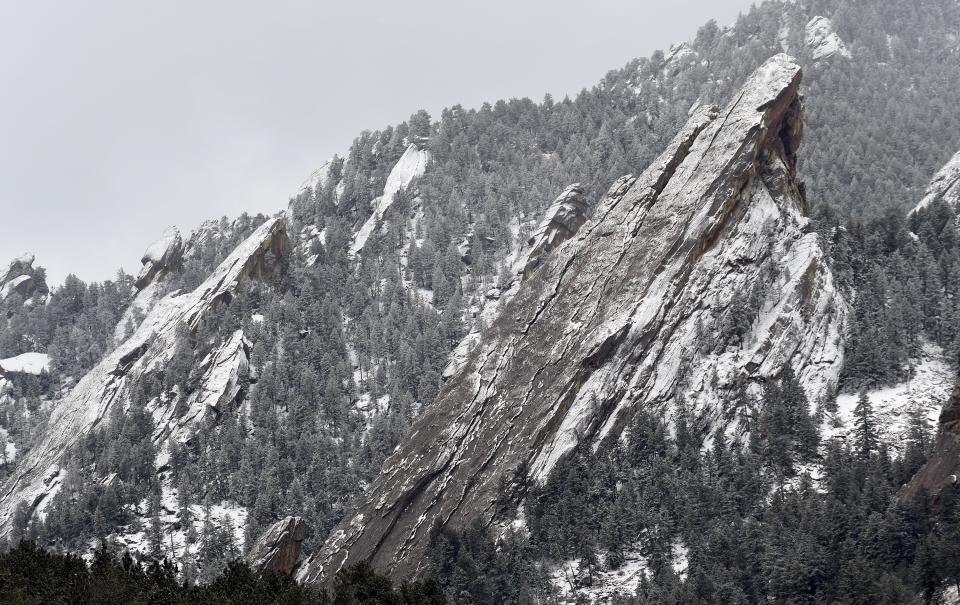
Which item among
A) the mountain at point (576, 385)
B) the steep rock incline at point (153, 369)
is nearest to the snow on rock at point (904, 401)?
the mountain at point (576, 385)

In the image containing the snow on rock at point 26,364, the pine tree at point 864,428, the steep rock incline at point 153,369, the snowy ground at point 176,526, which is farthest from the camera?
the snow on rock at point 26,364

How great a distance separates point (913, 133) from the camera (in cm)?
15400

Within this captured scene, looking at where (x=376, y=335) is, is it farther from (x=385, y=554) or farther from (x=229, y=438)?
(x=385, y=554)

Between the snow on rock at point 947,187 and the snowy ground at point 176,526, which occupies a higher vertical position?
the snow on rock at point 947,187

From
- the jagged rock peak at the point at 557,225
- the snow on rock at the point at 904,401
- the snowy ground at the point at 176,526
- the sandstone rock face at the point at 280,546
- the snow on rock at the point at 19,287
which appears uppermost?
the snow on rock at the point at 19,287

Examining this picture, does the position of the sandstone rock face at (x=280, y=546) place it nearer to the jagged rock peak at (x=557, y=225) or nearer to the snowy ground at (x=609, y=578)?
the snowy ground at (x=609, y=578)

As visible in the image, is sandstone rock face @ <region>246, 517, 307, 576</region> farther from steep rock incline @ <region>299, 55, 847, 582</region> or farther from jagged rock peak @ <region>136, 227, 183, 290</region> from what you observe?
jagged rock peak @ <region>136, 227, 183, 290</region>

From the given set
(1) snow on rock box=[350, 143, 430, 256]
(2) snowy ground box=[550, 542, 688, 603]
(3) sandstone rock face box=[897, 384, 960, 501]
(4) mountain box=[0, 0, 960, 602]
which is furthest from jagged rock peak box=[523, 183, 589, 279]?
(3) sandstone rock face box=[897, 384, 960, 501]

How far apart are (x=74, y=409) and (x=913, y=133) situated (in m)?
147

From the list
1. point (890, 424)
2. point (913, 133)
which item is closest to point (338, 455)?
point (890, 424)

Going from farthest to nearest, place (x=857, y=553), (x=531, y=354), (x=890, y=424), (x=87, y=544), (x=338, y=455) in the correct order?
(x=338, y=455), (x=87, y=544), (x=531, y=354), (x=890, y=424), (x=857, y=553)

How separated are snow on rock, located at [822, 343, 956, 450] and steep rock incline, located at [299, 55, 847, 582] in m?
3.81

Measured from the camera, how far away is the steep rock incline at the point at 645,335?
88.2 metres

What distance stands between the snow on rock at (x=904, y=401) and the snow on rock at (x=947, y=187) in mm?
30177
